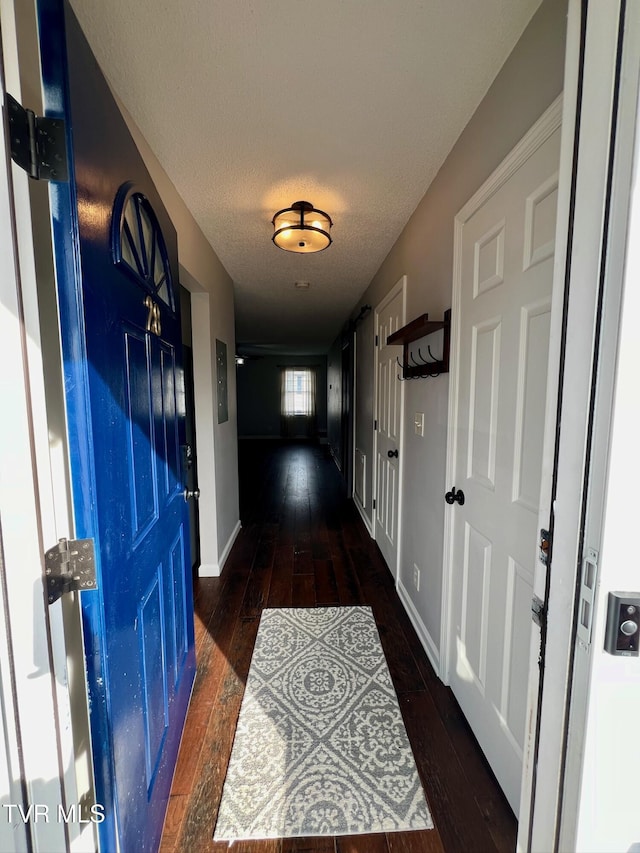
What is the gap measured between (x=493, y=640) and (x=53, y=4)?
203 cm

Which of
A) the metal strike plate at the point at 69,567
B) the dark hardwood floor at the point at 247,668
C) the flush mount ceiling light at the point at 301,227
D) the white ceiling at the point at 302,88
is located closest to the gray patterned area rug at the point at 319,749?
the dark hardwood floor at the point at 247,668

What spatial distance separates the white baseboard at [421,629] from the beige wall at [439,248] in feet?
0.04

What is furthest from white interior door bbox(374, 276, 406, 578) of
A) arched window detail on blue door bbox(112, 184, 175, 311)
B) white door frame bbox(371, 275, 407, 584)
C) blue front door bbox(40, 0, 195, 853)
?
blue front door bbox(40, 0, 195, 853)

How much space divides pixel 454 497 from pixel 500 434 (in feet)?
1.36

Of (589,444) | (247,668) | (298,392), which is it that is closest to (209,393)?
(247,668)

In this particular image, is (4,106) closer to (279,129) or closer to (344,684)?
(279,129)

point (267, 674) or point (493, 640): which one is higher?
point (493, 640)

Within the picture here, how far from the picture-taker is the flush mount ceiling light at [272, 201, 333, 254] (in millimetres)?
1907

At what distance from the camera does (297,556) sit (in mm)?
2984

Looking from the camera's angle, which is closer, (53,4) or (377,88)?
(53,4)

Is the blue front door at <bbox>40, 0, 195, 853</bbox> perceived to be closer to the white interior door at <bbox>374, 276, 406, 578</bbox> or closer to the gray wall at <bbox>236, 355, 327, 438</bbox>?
the white interior door at <bbox>374, 276, 406, 578</bbox>

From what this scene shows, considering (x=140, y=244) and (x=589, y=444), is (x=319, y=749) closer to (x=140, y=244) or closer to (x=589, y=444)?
(x=589, y=444)

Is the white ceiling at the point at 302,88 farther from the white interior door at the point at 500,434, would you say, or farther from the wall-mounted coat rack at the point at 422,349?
the wall-mounted coat rack at the point at 422,349

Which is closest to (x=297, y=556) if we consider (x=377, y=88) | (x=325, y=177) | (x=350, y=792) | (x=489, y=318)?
(x=350, y=792)
